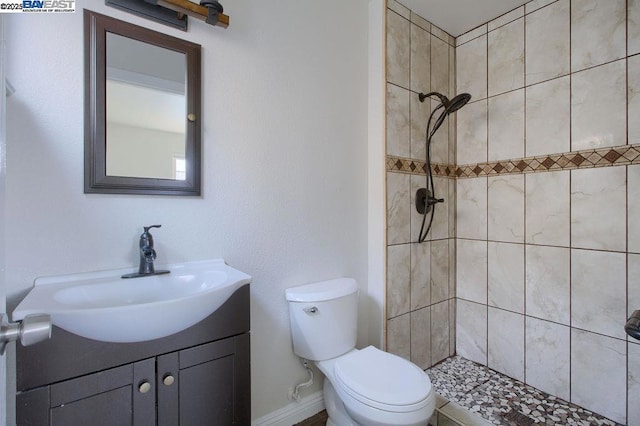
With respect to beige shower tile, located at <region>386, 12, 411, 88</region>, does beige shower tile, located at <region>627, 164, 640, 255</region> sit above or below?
below

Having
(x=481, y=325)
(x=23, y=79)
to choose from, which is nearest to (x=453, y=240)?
(x=481, y=325)

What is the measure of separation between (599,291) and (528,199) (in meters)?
0.59

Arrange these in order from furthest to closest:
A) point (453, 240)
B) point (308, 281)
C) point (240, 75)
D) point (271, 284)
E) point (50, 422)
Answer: point (453, 240) < point (308, 281) < point (271, 284) < point (240, 75) < point (50, 422)

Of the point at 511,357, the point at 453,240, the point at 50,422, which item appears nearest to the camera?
the point at 50,422

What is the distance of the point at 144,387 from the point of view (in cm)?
84

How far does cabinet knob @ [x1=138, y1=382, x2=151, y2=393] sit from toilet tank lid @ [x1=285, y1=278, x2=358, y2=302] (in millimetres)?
695

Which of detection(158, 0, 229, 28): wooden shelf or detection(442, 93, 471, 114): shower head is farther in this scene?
detection(442, 93, 471, 114): shower head

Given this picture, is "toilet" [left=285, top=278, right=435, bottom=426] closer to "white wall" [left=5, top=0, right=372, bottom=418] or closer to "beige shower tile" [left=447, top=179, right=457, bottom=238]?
"white wall" [left=5, top=0, right=372, bottom=418]

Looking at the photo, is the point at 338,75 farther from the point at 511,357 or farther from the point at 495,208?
the point at 511,357

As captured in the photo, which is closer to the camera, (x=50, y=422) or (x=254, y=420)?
(x=50, y=422)

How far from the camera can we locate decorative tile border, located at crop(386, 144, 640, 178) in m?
1.46

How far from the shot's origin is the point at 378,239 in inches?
70.7

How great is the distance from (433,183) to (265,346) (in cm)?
147

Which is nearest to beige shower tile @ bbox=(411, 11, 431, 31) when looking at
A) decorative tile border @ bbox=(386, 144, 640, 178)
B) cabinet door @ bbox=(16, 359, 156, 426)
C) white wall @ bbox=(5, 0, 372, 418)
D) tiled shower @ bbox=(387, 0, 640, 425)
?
tiled shower @ bbox=(387, 0, 640, 425)
